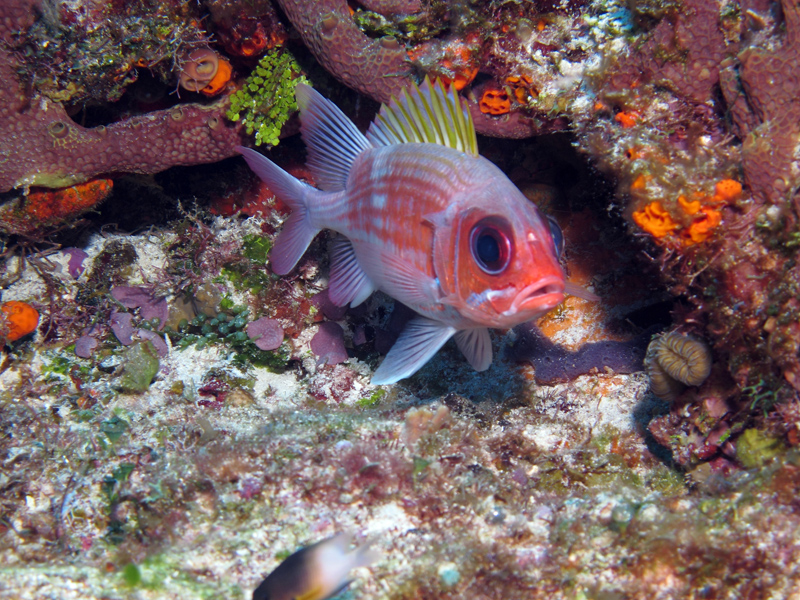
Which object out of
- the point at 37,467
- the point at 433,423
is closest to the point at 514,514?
the point at 433,423

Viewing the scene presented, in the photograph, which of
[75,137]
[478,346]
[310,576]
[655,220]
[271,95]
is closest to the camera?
[310,576]

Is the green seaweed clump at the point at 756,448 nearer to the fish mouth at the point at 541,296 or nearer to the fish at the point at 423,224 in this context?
the fish at the point at 423,224

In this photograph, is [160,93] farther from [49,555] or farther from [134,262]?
[49,555]

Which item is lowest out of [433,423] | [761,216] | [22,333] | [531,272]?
[433,423]

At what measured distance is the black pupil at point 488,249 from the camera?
220 centimetres

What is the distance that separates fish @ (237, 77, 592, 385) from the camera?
2.20 meters

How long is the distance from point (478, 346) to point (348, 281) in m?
1.14

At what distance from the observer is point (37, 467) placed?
3.23m

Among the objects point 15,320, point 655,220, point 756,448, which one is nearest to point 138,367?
point 15,320

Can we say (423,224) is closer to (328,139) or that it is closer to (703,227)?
(328,139)

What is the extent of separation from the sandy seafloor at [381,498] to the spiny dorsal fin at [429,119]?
174 centimetres

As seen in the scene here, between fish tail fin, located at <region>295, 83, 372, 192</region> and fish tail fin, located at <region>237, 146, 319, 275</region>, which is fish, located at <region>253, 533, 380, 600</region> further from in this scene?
fish tail fin, located at <region>295, 83, 372, 192</region>

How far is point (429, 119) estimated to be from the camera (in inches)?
109

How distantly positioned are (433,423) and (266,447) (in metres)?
1.07
